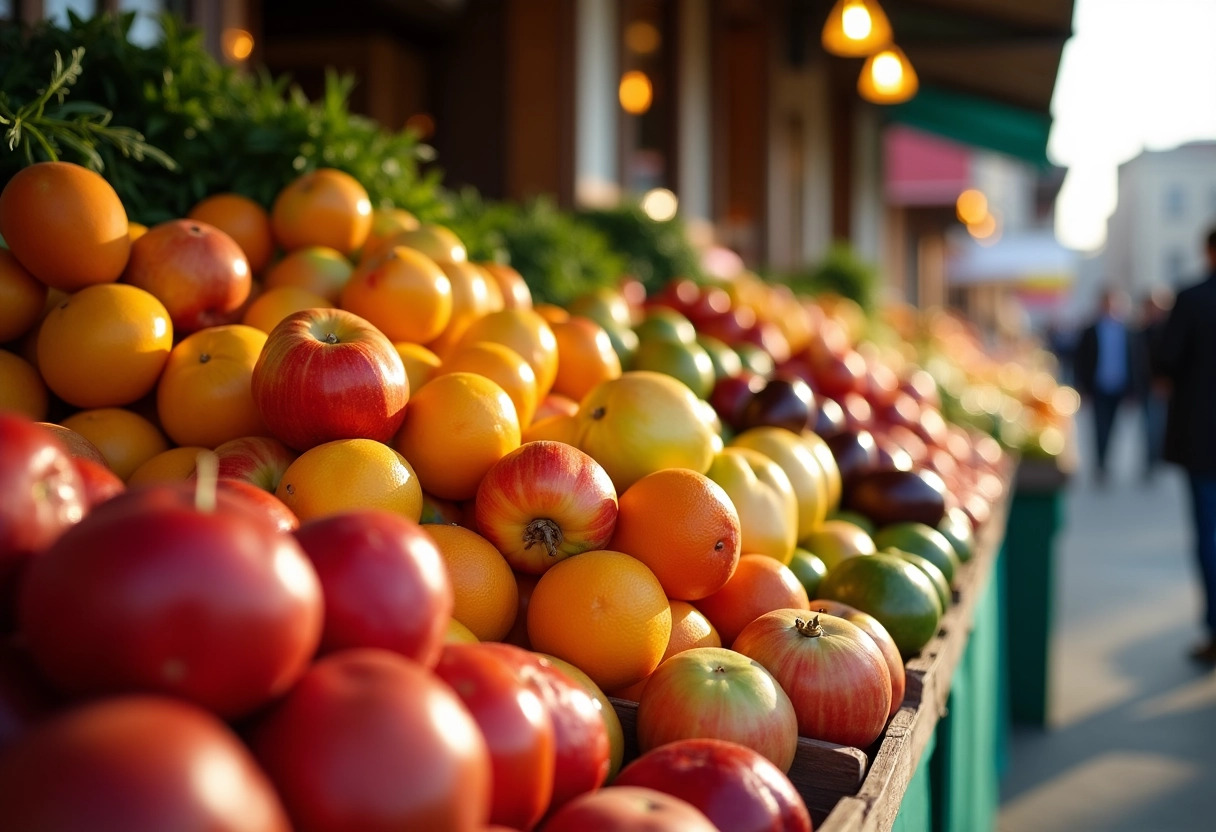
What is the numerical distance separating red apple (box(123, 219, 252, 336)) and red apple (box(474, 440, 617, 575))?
0.73 metres

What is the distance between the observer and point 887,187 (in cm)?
2062

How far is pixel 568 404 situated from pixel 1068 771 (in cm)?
300

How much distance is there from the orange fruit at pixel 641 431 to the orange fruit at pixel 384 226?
0.78m

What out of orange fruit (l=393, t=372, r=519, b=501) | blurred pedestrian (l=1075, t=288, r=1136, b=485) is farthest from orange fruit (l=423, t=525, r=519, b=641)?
blurred pedestrian (l=1075, t=288, r=1136, b=485)

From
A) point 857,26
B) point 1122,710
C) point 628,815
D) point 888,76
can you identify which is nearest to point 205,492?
point 628,815

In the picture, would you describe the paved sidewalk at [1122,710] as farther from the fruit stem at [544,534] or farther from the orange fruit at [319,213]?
the orange fruit at [319,213]

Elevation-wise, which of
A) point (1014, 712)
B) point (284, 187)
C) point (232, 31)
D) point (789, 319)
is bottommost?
point (1014, 712)

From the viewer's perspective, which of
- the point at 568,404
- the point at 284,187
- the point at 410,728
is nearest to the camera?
the point at 410,728

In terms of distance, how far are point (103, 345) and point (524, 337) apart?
835mm

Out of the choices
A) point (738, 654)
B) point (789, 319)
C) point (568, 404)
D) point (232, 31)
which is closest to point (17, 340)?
point (568, 404)

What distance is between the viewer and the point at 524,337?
223 centimetres

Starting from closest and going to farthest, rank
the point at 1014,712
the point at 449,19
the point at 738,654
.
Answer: the point at 738,654 → the point at 1014,712 → the point at 449,19

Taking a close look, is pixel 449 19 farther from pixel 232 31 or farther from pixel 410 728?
pixel 410 728

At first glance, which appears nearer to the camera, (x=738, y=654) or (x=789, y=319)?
(x=738, y=654)
